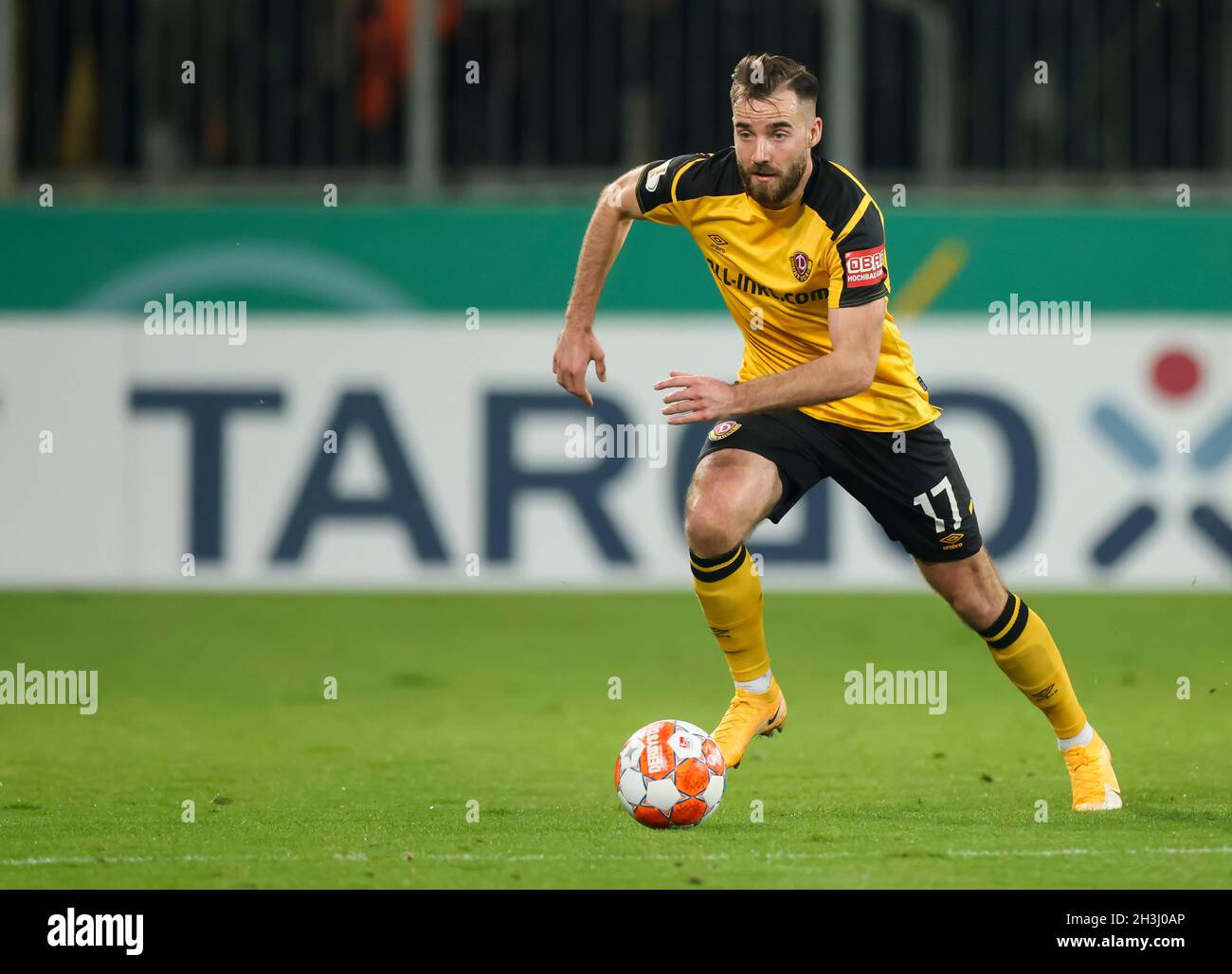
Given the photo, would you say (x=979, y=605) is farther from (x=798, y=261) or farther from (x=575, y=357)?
(x=575, y=357)

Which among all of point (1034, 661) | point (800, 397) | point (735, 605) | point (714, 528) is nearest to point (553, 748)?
point (735, 605)

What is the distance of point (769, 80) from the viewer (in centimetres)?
616

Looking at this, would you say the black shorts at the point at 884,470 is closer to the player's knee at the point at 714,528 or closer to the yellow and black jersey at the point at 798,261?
the yellow and black jersey at the point at 798,261

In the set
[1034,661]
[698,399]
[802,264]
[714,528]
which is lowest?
[1034,661]

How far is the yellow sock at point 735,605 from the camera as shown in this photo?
666 cm

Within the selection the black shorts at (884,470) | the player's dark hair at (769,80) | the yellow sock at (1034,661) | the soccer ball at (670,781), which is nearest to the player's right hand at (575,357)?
the black shorts at (884,470)

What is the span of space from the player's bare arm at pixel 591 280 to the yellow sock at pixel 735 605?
2.19 feet

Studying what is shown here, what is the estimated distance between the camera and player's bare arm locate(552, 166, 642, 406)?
6.69 m

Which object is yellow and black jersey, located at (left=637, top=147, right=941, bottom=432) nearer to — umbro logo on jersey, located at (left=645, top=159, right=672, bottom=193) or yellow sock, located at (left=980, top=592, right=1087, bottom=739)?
umbro logo on jersey, located at (left=645, top=159, right=672, bottom=193)

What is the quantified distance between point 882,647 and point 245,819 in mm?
4571

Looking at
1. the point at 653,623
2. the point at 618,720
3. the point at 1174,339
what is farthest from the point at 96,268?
the point at 1174,339

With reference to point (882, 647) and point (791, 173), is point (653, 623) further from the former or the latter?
point (791, 173)

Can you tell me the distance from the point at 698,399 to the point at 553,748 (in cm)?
212

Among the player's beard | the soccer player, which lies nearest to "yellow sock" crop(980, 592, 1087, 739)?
the soccer player
